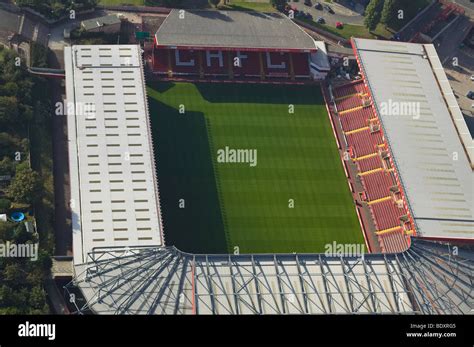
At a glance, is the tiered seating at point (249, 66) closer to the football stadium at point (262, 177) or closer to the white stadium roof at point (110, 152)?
the football stadium at point (262, 177)

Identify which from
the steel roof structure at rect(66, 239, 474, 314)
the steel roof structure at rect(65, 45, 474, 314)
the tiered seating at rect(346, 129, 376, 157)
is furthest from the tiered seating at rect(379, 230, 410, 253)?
the tiered seating at rect(346, 129, 376, 157)

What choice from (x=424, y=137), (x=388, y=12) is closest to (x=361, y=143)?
(x=424, y=137)

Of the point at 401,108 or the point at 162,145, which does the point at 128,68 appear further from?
the point at 401,108

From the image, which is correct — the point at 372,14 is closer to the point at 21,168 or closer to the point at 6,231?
the point at 21,168

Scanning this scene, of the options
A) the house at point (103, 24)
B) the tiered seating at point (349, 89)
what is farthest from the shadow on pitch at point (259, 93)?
the house at point (103, 24)
